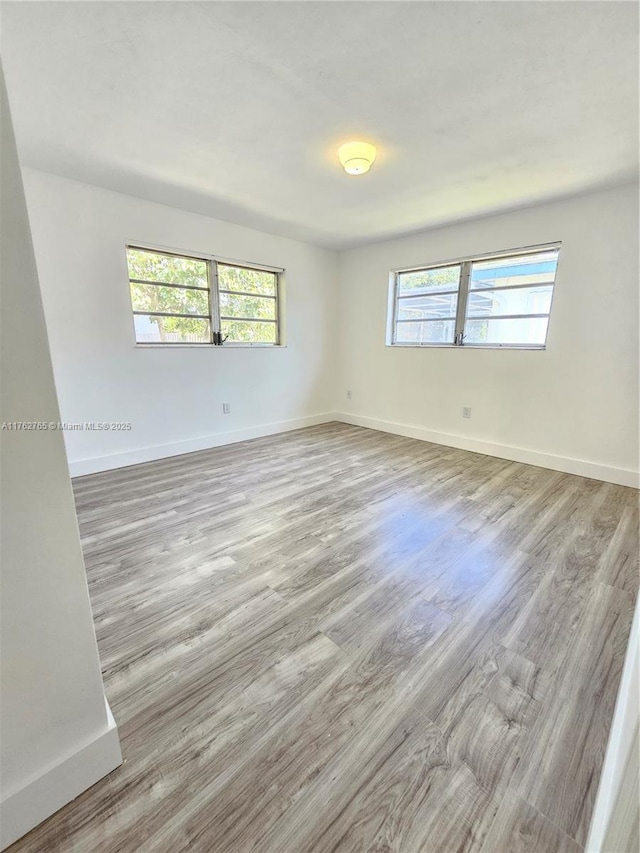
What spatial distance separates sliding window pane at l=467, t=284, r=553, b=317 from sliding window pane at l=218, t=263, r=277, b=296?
2.43 metres

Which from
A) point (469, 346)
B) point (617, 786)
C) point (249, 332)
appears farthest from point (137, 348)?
point (617, 786)

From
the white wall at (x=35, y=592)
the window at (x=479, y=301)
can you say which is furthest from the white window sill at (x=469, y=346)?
the white wall at (x=35, y=592)

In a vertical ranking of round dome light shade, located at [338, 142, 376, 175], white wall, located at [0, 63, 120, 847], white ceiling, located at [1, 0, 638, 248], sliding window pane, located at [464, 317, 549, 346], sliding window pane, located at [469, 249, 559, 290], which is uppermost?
white ceiling, located at [1, 0, 638, 248]

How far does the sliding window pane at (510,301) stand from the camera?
11.3 ft

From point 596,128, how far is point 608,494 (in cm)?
262

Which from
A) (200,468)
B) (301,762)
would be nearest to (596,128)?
(301,762)

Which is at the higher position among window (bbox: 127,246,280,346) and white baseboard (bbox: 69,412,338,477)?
window (bbox: 127,246,280,346)

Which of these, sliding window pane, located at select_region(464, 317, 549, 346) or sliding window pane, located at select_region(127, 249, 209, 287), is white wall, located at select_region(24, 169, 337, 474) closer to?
sliding window pane, located at select_region(127, 249, 209, 287)

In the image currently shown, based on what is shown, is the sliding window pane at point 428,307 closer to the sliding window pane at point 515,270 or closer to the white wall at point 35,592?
the sliding window pane at point 515,270

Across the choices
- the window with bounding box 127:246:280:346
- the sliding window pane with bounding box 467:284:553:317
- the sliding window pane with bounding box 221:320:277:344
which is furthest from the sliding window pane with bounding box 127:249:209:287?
the sliding window pane with bounding box 467:284:553:317

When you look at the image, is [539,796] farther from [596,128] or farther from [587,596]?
[596,128]

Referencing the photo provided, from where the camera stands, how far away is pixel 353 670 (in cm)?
135

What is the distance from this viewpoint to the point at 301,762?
1055 mm

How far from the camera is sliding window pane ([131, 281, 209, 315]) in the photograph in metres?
3.43
